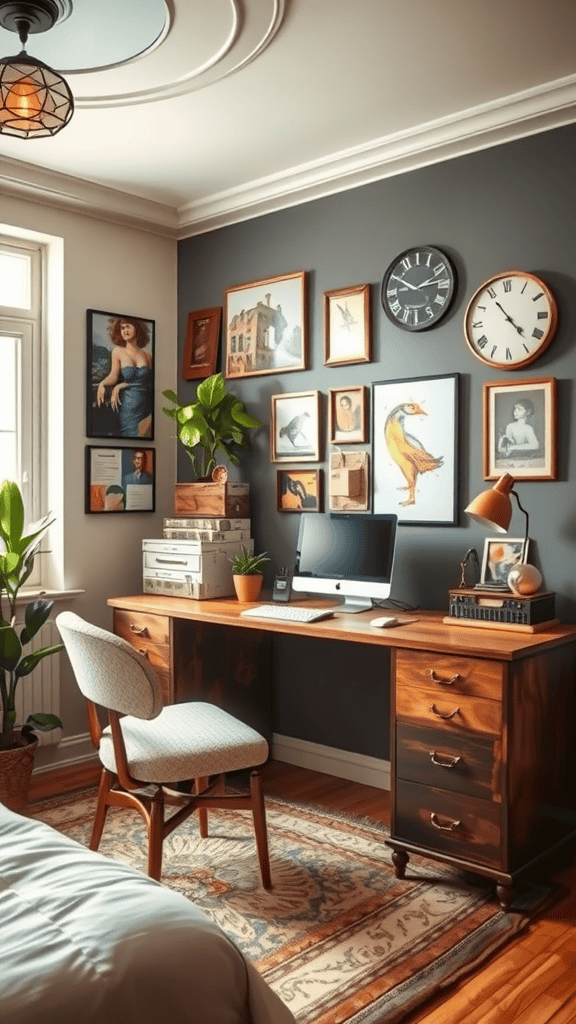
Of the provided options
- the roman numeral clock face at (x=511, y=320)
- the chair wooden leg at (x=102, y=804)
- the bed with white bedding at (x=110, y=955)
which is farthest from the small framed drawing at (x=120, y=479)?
the bed with white bedding at (x=110, y=955)

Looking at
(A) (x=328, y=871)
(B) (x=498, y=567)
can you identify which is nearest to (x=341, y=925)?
(A) (x=328, y=871)

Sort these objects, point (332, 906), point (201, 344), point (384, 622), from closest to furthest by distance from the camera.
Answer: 1. point (332, 906)
2. point (384, 622)
3. point (201, 344)

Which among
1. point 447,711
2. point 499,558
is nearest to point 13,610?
point 447,711

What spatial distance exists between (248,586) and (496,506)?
1157 millimetres

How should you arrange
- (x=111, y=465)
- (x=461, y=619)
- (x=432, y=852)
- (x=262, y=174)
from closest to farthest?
(x=432, y=852)
(x=461, y=619)
(x=262, y=174)
(x=111, y=465)

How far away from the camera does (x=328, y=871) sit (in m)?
2.76

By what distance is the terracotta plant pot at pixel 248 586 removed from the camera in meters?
3.53

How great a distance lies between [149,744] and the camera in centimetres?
255

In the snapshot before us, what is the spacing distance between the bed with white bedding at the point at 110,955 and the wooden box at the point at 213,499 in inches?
98.5

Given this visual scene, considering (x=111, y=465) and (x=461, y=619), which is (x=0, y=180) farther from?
(x=461, y=619)

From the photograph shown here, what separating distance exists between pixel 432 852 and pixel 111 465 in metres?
2.29

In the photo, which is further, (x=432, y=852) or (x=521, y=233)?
(x=521, y=233)

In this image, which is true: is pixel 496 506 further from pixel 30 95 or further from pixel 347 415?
pixel 30 95

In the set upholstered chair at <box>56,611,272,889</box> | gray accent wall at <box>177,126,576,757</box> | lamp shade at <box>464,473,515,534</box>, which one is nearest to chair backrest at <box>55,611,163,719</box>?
upholstered chair at <box>56,611,272,889</box>
